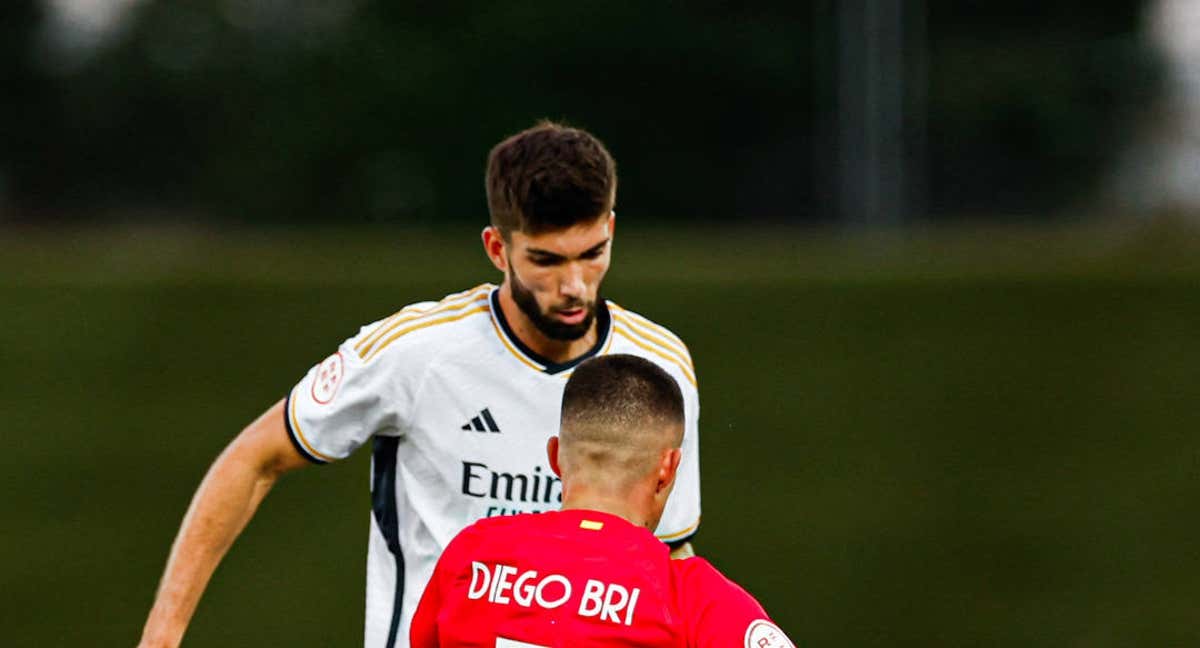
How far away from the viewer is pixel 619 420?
7.87 feet

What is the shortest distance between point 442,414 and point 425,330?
174mm

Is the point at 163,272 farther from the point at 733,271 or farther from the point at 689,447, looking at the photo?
the point at 689,447

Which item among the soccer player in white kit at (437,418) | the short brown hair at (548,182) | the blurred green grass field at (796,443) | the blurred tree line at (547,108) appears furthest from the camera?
the blurred tree line at (547,108)

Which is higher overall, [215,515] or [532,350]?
[532,350]

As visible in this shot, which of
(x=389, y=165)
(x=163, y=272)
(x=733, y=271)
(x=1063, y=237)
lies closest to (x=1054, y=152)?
(x=1063, y=237)

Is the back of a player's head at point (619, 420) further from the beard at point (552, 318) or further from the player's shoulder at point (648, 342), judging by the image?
the player's shoulder at point (648, 342)

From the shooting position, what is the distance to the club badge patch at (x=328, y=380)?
3.02m

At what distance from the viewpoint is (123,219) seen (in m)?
7.34

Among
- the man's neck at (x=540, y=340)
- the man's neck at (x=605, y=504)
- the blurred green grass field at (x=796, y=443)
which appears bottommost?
the blurred green grass field at (x=796, y=443)

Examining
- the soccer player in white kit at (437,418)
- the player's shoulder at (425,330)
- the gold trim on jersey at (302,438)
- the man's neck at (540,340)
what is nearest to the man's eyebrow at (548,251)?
the soccer player in white kit at (437,418)

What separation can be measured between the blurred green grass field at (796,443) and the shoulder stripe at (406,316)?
2.92 m

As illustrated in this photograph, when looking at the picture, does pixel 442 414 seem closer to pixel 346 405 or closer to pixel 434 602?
pixel 346 405

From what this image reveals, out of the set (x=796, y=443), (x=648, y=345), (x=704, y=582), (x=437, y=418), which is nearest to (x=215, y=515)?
→ (x=437, y=418)

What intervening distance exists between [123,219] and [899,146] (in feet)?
12.3
